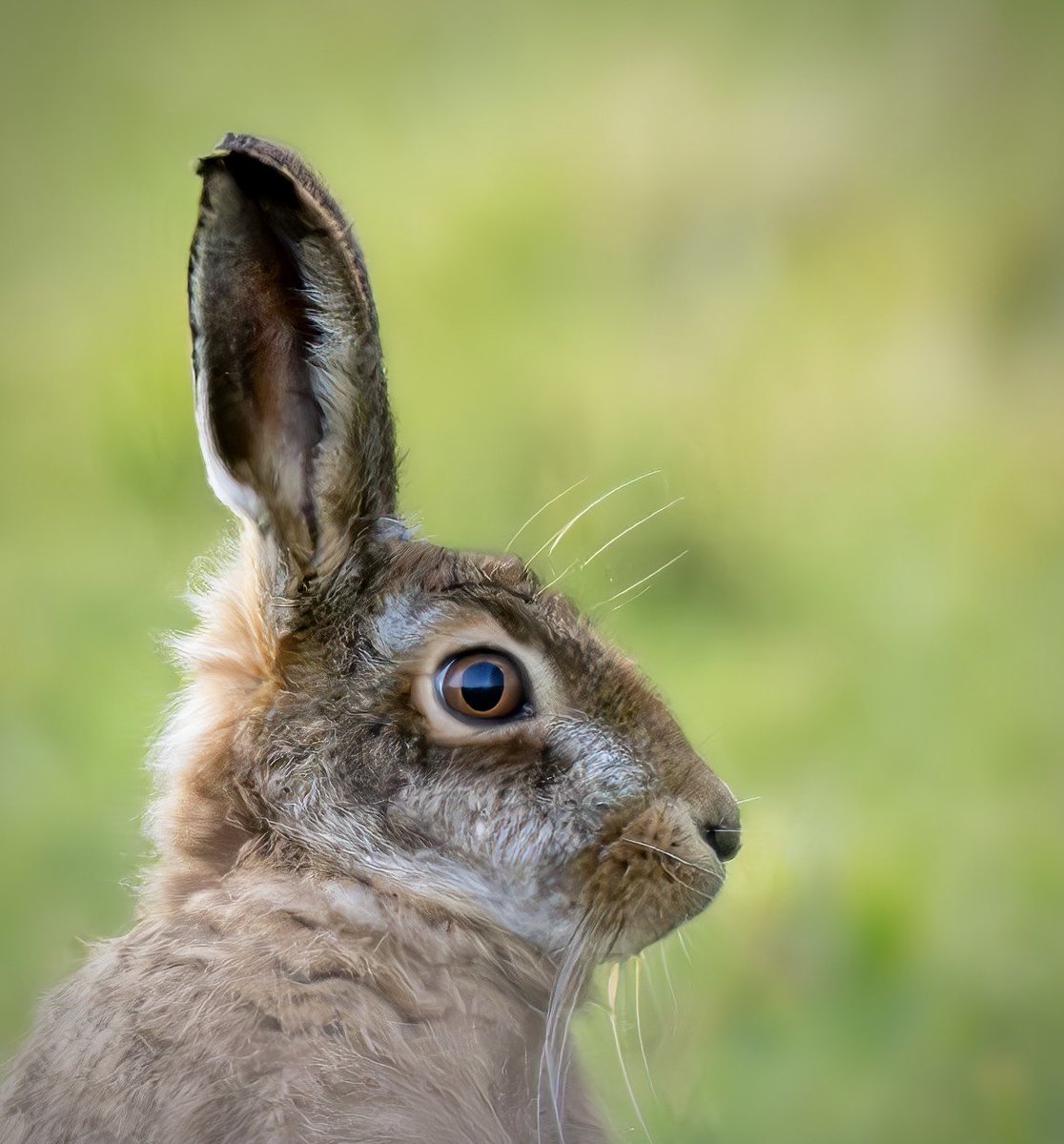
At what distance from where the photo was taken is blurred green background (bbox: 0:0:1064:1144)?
3891 millimetres

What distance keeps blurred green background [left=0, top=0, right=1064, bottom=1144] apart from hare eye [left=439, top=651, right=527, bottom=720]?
22.6 inches

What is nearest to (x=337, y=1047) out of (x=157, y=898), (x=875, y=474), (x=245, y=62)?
(x=157, y=898)

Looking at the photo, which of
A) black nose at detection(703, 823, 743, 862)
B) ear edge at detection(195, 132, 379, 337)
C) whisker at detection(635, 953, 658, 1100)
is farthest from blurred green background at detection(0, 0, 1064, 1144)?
ear edge at detection(195, 132, 379, 337)

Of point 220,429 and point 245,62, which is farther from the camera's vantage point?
point 245,62

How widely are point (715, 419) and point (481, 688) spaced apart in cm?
348

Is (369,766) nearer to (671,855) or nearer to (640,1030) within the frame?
(671,855)

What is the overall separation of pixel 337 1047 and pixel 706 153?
16.5 ft

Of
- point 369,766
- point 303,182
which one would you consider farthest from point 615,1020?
point 303,182

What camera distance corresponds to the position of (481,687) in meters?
2.43

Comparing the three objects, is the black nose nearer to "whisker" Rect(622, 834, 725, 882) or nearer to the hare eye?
"whisker" Rect(622, 834, 725, 882)

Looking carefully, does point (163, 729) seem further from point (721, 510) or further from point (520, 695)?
point (721, 510)

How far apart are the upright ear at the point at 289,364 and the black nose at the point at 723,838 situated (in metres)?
0.66

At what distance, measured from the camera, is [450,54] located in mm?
6770

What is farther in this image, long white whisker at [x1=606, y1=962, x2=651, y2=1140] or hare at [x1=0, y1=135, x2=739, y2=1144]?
long white whisker at [x1=606, y1=962, x2=651, y2=1140]
